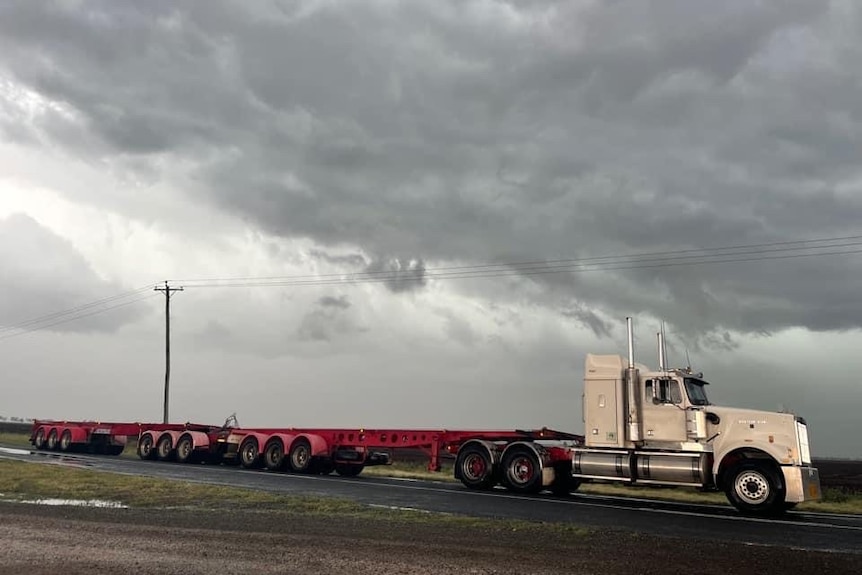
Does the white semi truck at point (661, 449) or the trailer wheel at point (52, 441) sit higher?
the white semi truck at point (661, 449)

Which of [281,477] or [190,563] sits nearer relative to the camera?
[190,563]

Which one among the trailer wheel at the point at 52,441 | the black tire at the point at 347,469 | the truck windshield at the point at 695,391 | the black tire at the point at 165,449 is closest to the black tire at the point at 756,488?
the truck windshield at the point at 695,391

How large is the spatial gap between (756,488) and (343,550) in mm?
11586

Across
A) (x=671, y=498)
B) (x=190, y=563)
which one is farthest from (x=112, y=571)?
(x=671, y=498)

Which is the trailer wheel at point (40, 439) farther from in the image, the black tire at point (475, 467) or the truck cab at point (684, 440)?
the truck cab at point (684, 440)

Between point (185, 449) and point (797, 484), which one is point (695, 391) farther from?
point (185, 449)

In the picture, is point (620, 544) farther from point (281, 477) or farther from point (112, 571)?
point (281, 477)

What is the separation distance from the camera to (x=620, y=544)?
10875mm

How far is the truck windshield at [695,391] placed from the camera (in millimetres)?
19462

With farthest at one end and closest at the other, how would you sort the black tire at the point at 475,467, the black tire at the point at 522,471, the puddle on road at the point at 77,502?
the black tire at the point at 475,467, the black tire at the point at 522,471, the puddle on road at the point at 77,502

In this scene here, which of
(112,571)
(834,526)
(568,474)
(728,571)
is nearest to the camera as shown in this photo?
(112,571)

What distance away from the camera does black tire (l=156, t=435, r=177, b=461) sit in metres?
31.8

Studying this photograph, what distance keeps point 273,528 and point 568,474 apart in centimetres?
1133

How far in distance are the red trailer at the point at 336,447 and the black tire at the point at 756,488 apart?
4712 millimetres
